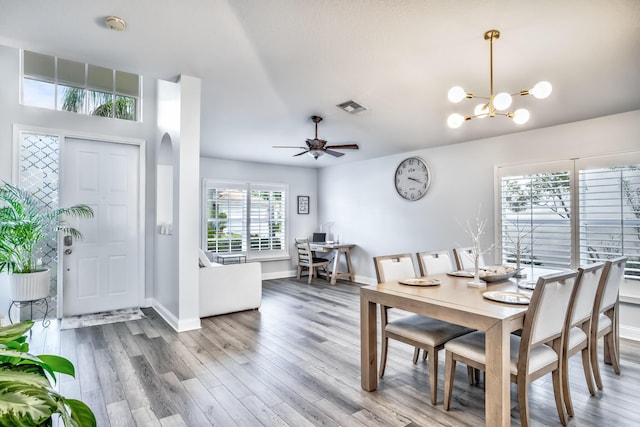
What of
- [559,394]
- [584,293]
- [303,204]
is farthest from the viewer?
[303,204]

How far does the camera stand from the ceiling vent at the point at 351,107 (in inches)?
173

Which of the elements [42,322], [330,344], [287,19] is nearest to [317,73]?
[287,19]

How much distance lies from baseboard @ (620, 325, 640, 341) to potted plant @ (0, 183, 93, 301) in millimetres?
6229

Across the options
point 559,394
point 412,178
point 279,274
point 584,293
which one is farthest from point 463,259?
point 279,274

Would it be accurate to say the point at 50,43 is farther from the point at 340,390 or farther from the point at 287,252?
the point at 287,252

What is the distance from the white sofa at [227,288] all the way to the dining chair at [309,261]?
2.06 m

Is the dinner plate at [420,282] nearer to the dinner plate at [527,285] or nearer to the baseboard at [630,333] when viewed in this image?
the dinner plate at [527,285]

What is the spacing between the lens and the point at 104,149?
461cm

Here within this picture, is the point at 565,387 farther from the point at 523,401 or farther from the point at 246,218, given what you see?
the point at 246,218

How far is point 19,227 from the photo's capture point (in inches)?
140

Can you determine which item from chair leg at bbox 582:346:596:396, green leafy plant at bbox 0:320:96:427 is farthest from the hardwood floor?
green leafy plant at bbox 0:320:96:427

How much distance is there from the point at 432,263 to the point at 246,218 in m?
4.34

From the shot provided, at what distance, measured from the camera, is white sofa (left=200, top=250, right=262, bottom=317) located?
4.25m

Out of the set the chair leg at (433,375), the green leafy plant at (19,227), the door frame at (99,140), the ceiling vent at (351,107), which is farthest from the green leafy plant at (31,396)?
the door frame at (99,140)
